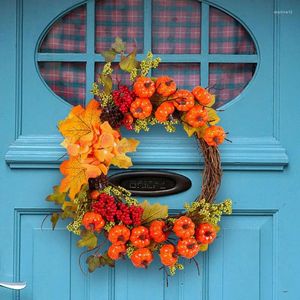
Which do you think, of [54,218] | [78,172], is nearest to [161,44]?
[78,172]

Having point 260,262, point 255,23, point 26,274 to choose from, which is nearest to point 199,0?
point 255,23

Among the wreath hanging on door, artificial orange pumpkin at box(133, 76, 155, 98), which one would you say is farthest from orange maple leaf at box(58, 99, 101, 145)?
artificial orange pumpkin at box(133, 76, 155, 98)

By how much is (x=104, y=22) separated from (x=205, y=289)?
77cm

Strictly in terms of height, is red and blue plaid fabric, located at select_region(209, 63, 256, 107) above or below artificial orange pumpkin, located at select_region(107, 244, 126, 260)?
above

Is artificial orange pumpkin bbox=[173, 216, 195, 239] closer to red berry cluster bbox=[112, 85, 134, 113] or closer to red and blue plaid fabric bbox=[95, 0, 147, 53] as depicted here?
red berry cluster bbox=[112, 85, 134, 113]

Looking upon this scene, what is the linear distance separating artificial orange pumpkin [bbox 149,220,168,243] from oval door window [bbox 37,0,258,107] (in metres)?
0.38

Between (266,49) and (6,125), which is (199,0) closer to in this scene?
(266,49)

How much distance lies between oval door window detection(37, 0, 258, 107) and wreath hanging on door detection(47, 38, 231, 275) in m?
0.12

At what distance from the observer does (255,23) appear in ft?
6.14

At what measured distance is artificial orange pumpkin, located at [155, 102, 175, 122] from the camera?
1694 millimetres

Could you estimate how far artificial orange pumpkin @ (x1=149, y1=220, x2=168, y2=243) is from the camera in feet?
5.55

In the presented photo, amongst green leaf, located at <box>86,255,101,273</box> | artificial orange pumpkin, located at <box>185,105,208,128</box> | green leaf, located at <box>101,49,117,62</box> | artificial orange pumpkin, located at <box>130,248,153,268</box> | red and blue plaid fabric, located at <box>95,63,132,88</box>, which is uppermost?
green leaf, located at <box>101,49,117,62</box>

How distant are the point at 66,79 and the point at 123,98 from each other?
24 centimetres

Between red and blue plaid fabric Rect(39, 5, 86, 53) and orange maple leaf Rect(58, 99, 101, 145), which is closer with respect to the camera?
orange maple leaf Rect(58, 99, 101, 145)
